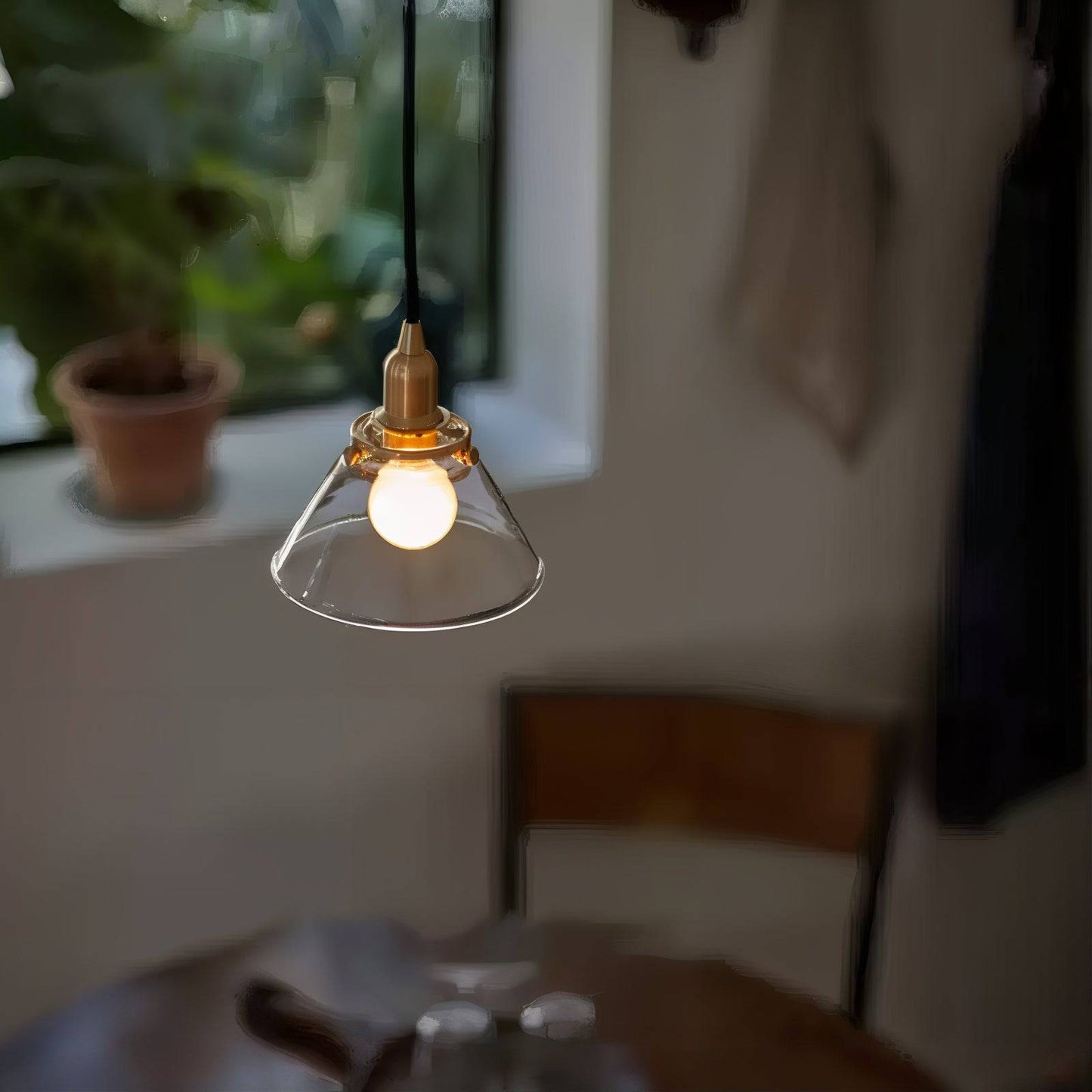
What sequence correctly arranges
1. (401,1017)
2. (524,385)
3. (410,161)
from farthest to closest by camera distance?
(524,385), (401,1017), (410,161)

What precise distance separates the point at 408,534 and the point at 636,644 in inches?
30.6

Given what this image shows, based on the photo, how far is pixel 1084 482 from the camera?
1432 mm

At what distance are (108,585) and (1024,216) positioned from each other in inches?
44.0

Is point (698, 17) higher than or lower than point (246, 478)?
higher

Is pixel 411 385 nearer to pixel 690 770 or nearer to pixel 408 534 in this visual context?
pixel 408 534

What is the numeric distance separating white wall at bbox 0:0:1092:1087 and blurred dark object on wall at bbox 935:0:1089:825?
0.12 ft

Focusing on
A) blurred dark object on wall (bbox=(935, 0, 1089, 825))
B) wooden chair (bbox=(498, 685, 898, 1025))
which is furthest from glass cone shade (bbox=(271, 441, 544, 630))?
blurred dark object on wall (bbox=(935, 0, 1089, 825))

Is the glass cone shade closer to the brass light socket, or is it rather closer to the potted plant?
the brass light socket

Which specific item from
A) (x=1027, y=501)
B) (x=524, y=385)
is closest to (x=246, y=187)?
(x=524, y=385)

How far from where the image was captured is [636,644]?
1.44 meters

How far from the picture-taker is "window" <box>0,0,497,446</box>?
44.6 inches

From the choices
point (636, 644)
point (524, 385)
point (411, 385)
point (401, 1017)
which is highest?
point (411, 385)

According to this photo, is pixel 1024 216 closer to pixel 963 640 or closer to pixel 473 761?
pixel 963 640

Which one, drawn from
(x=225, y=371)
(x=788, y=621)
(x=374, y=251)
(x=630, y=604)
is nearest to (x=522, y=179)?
(x=374, y=251)
